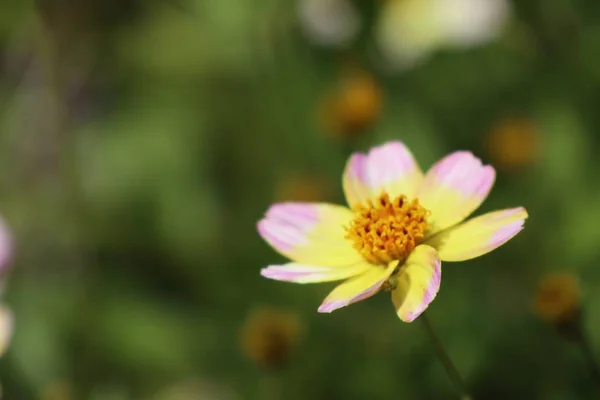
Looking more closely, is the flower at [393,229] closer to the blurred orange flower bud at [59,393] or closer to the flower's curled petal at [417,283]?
the flower's curled petal at [417,283]

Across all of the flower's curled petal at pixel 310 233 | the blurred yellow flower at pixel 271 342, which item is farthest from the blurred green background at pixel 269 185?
the flower's curled petal at pixel 310 233

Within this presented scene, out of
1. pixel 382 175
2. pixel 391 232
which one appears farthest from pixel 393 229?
pixel 382 175

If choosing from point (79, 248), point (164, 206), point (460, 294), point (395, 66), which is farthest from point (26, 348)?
point (395, 66)

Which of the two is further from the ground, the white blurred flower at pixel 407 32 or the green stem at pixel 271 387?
the white blurred flower at pixel 407 32

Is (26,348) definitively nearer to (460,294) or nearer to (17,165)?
(460,294)

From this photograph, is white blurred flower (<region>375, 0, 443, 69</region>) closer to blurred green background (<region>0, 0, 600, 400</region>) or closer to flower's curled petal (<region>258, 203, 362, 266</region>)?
blurred green background (<region>0, 0, 600, 400</region>)

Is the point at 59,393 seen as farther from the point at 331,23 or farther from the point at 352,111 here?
the point at 331,23

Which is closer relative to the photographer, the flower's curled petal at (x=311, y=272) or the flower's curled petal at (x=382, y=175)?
the flower's curled petal at (x=311, y=272)

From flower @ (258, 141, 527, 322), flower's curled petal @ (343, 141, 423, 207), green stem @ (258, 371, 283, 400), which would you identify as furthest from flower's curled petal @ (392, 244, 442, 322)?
green stem @ (258, 371, 283, 400)
